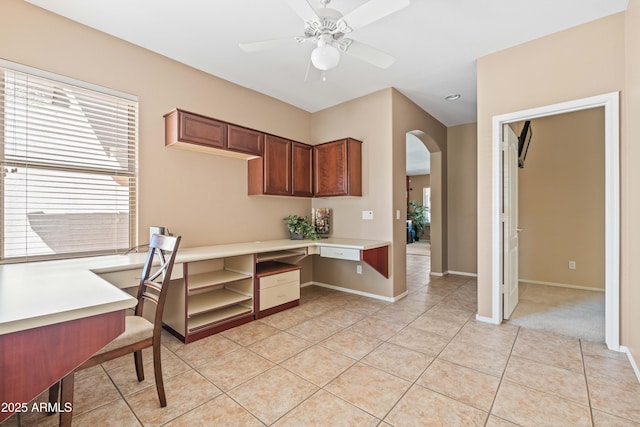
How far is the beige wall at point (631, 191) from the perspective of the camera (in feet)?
6.78

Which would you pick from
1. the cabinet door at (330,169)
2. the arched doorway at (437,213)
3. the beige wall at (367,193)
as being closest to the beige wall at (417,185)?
the arched doorway at (437,213)

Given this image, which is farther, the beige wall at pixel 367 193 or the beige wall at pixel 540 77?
the beige wall at pixel 367 193

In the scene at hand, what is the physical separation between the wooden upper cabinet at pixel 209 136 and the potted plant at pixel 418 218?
30.5ft

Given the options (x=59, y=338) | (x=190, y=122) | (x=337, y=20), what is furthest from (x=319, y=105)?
(x=59, y=338)

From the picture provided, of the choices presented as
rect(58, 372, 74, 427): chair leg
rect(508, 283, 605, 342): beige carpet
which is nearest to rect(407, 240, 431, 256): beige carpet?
rect(508, 283, 605, 342): beige carpet

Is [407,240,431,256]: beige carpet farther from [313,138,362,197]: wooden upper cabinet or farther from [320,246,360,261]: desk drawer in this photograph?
[320,246,360,261]: desk drawer

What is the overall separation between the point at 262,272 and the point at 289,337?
827mm

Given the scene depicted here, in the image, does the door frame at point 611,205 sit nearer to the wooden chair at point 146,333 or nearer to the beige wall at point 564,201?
the beige wall at point 564,201

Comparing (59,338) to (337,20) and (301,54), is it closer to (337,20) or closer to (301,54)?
(337,20)

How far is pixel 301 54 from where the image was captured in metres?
3.00

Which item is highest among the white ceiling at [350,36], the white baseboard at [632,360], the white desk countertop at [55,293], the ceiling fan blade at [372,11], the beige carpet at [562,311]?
the white ceiling at [350,36]

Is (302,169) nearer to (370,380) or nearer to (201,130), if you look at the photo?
(201,130)

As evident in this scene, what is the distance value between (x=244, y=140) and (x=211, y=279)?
1.61 meters

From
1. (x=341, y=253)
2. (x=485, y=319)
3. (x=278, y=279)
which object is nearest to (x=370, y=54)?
(x=341, y=253)
